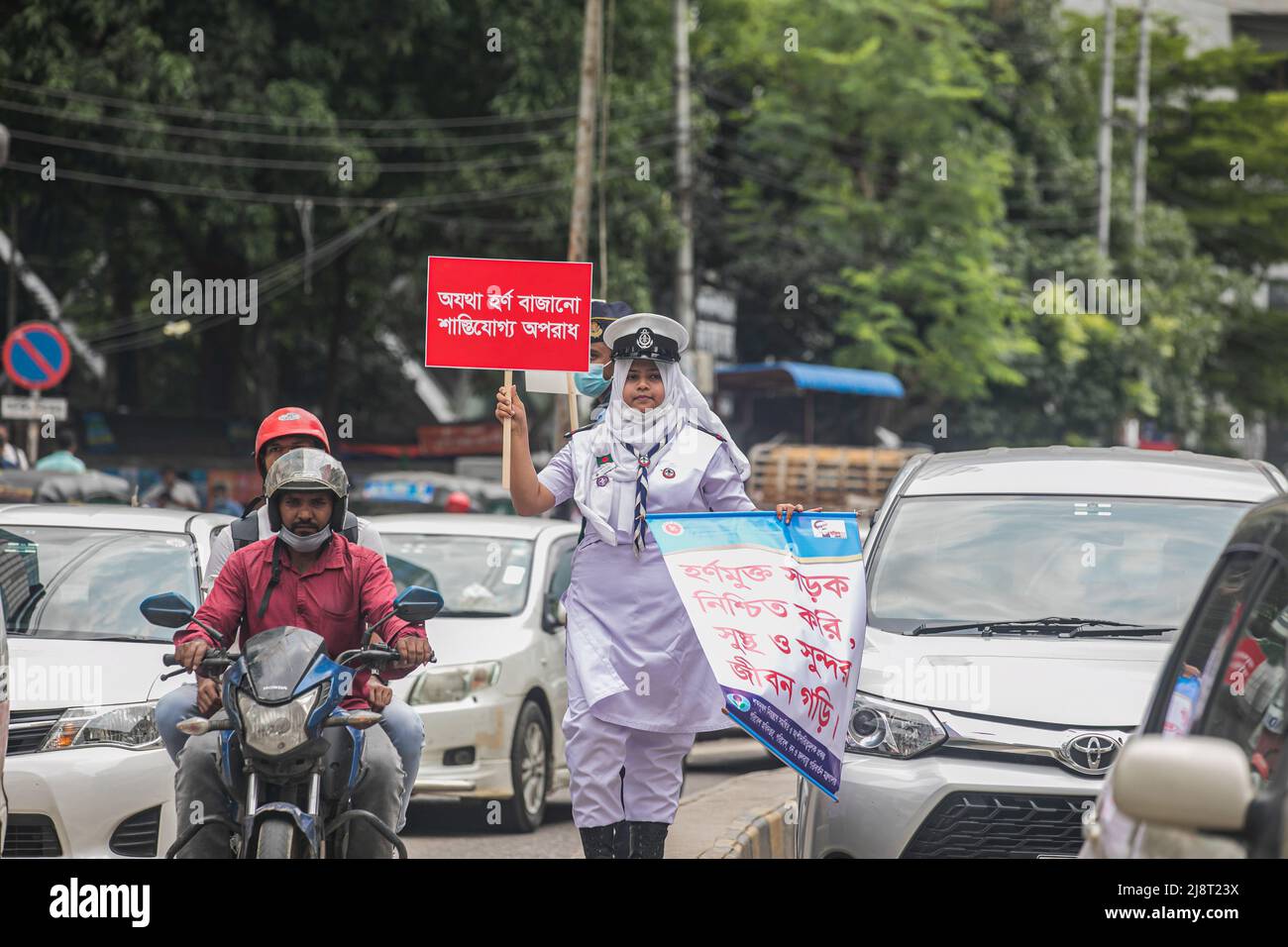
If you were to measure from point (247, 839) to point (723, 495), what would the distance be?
1.91 meters

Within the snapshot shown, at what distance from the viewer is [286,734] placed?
4699 mm

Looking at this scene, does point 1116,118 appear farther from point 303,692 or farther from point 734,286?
point 303,692

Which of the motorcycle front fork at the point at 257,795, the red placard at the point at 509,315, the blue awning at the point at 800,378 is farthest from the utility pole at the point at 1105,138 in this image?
the motorcycle front fork at the point at 257,795

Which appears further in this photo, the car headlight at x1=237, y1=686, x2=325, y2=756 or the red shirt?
Result: the red shirt

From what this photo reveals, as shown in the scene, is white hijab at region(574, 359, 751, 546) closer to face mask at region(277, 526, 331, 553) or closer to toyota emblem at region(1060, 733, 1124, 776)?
face mask at region(277, 526, 331, 553)

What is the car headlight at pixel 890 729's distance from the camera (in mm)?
5484

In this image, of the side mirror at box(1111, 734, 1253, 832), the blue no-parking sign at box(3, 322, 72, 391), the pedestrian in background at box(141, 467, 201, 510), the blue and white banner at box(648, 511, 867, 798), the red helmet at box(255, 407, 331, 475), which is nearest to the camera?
the side mirror at box(1111, 734, 1253, 832)

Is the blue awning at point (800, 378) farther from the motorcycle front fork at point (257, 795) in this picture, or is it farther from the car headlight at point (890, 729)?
the motorcycle front fork at point (257, 795)

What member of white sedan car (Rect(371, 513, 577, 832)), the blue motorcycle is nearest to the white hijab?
the blue motorcycle

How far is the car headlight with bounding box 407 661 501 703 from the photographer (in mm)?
9539

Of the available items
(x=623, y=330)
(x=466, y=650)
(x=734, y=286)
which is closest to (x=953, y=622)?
(x=623, y=330)

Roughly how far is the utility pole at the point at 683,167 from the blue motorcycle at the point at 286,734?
19687 mm

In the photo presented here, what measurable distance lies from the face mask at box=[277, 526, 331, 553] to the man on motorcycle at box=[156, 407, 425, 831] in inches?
8.0

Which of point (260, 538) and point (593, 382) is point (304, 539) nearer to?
point (260, 538)
